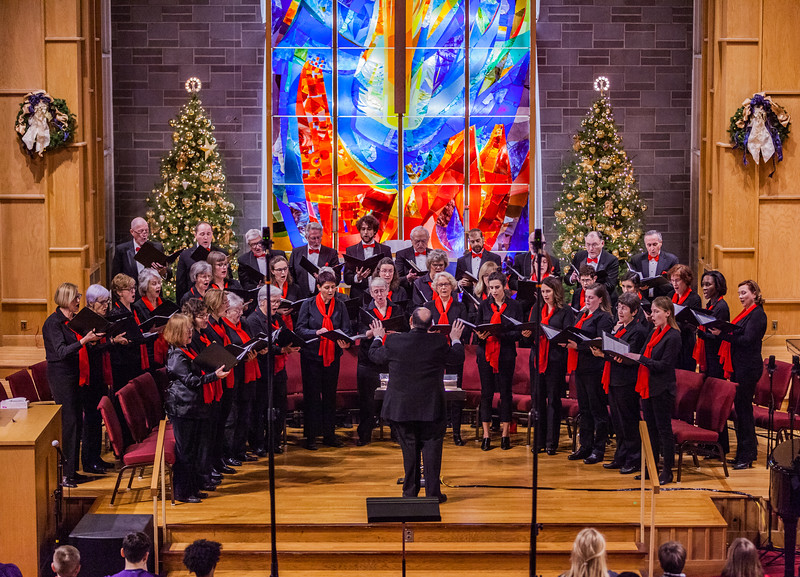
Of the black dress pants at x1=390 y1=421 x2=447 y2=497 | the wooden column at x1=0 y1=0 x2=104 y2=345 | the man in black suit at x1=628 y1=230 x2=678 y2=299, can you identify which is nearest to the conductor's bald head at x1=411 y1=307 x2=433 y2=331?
the black dress pants at x1=390 y1=421 x2=447 y2=497

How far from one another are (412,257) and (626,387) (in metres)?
2.71

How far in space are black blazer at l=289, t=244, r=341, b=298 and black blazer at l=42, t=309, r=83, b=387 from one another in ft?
7.33

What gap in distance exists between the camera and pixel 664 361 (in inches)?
281

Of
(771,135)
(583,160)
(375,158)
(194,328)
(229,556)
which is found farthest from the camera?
(375,158)

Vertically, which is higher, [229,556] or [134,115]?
[134,115]

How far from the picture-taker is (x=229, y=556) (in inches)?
254

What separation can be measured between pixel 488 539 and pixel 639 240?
18.0ft

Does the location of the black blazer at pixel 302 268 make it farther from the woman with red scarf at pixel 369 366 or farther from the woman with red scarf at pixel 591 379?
the woman with red scarf at pixel 591 379

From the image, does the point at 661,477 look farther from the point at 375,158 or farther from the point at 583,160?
the point at 375,158

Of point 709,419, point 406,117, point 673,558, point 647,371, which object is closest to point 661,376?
point 647,371

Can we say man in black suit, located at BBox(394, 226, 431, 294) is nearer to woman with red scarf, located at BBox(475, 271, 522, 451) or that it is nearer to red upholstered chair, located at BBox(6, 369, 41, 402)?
woman with red scarf, located at BBox(475, 271, 522, 451)

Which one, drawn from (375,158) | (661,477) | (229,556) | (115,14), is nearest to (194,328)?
(229,556)

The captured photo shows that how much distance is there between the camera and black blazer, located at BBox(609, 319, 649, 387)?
7305 mm

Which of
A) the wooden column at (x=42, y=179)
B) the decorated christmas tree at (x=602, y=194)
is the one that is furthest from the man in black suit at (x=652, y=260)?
the wooden column at (x=42, y=179)
